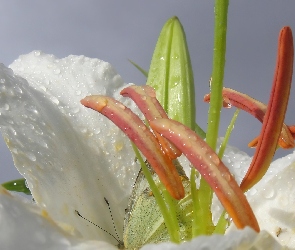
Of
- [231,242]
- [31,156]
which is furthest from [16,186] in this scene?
[231,242]

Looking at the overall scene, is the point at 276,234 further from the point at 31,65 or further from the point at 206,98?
the point at 31,65

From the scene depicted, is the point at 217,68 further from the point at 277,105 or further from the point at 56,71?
the point at 56,71

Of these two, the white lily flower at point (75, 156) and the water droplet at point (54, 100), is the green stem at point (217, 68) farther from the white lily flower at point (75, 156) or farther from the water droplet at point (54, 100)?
the water droplet at point (54, 100)

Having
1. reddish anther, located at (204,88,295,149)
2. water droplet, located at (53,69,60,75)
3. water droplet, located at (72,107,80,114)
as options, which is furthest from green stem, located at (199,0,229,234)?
water droplet, located at (53,69,60,75)

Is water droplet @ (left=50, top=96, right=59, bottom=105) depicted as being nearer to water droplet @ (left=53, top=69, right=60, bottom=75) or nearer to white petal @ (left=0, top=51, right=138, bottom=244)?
white petal @ (left=0, top=51, right=138, bottom=244)

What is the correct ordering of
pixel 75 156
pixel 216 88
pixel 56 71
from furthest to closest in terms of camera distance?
pixel 56 71 → pixel 75 156 → pixel 216 88

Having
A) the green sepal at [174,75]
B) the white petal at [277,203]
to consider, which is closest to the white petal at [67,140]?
the green sepal at [174,75]

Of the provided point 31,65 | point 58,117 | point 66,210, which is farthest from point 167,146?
point 31,65
